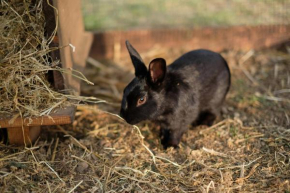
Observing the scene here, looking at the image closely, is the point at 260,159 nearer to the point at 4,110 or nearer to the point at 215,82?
the point at 215,82

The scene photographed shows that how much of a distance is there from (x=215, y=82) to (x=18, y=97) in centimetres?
199

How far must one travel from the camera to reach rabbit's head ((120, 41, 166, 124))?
3.64 m

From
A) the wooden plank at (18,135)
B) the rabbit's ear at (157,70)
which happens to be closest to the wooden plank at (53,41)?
the wooden plank at (18,135)

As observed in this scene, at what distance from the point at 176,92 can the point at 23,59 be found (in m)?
1.43

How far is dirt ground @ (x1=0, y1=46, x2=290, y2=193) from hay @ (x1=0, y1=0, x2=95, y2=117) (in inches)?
16.4

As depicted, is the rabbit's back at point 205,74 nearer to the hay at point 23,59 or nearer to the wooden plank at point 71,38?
the wooden plank at point 71,38

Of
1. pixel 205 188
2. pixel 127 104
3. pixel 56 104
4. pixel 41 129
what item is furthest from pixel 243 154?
pixel 41 129

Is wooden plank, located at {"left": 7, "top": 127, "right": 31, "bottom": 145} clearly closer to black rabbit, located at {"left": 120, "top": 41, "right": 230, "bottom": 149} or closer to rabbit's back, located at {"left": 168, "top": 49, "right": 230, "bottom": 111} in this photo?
black rabbit, located at {"left": 120, "top": 41, "right": 230, "bottom": 149}

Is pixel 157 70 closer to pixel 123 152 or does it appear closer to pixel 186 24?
pixel 123 152

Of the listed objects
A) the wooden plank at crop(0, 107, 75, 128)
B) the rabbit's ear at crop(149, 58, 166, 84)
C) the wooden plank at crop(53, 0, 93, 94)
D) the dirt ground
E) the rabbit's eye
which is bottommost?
the dirt ground

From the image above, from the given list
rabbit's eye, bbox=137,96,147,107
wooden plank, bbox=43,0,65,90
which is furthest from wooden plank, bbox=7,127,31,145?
rabbit's eye, bbox=137,96,147,107

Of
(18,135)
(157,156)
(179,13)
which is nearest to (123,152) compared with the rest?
(157,156)

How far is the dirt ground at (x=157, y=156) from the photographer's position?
332 cm

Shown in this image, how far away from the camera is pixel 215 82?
13.9ft
